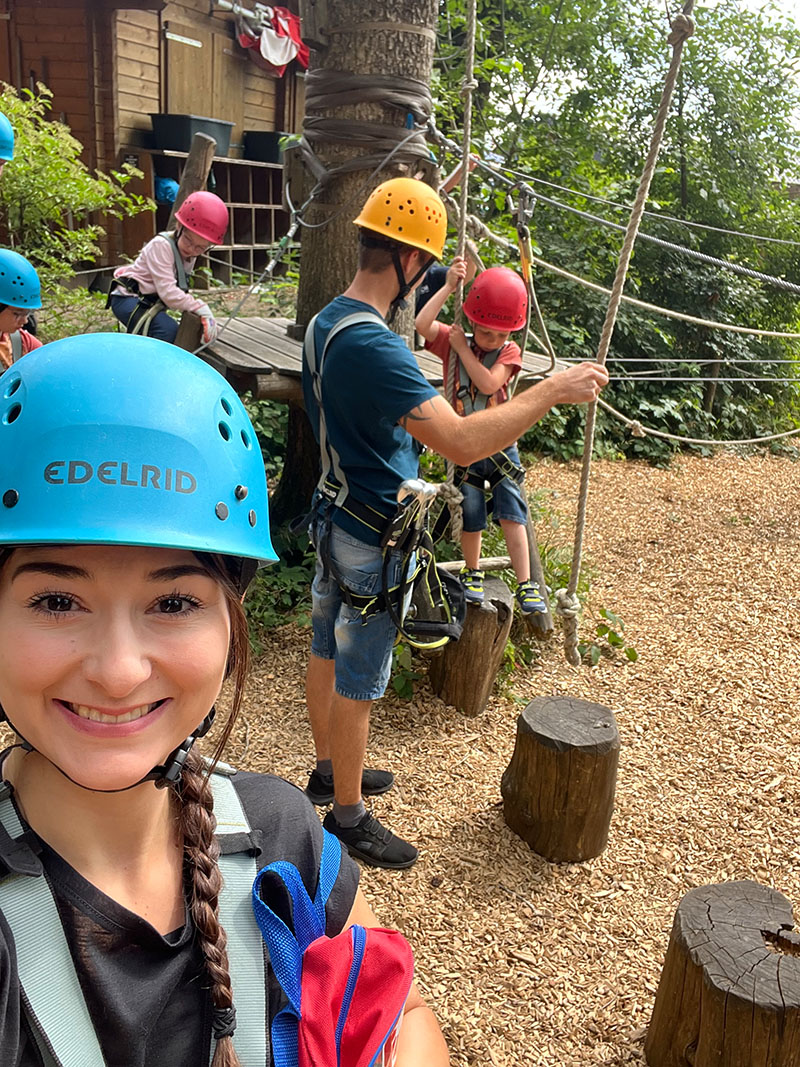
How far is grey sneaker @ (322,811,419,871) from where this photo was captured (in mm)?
3076

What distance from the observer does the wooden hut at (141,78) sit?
9086mm

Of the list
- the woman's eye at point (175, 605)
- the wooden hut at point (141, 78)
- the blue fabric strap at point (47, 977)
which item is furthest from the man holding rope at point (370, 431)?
the wooden hut at point (141, 78)

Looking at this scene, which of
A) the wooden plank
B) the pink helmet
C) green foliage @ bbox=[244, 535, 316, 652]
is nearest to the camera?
green foliage @ bbox=[244, 535, 316, 652]

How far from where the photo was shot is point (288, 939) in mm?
1062

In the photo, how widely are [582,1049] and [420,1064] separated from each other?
160cm

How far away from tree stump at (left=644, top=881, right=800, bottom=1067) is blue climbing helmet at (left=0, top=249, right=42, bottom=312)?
150 inches

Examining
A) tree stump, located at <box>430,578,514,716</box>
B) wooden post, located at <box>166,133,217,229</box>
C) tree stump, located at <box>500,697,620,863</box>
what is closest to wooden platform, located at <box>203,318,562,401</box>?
wooden post, located at <box>166,133,217,229</box>

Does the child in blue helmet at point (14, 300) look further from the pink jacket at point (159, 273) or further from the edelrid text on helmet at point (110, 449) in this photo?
the edelrid text on helmet at point (110, 449)

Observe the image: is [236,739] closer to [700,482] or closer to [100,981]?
[100,981]

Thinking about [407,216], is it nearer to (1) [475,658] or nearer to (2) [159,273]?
(1) [475,658]

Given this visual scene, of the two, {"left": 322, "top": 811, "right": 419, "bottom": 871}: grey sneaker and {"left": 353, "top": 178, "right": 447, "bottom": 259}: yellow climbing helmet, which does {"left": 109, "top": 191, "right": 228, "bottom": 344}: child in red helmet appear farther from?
{"left": 322, "top": 811, "right": 419, "bottom": 871}: grey sneaker

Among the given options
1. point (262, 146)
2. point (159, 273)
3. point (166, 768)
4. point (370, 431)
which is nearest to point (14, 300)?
point (159, 273)

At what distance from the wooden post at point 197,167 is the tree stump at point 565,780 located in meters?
4.07

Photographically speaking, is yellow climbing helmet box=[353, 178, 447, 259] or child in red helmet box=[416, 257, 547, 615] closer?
yellow climbing helmet box=[353, 178, 447, 259]
